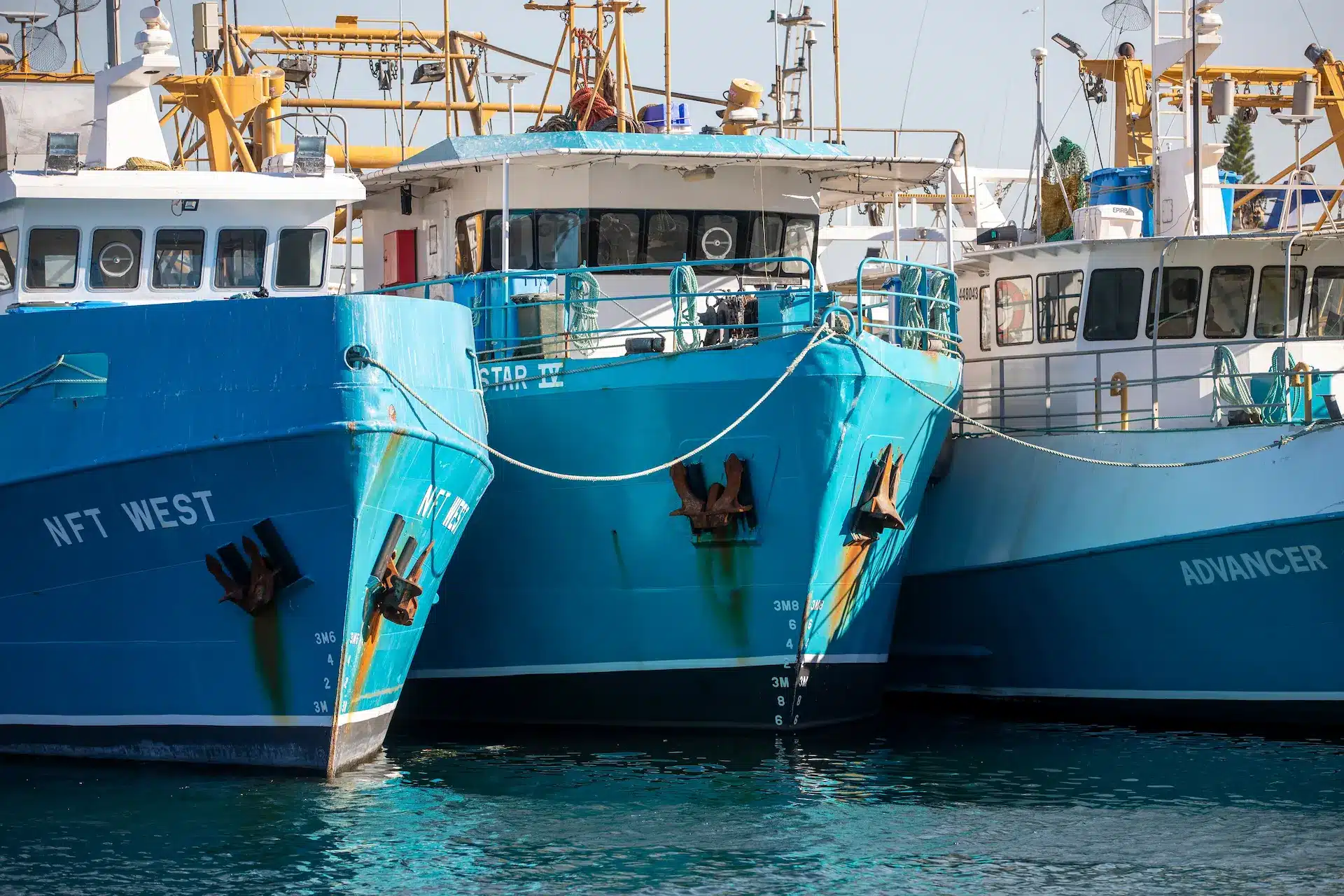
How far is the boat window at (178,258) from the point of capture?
15172mm

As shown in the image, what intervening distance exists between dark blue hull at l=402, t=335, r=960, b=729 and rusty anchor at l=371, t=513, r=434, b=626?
2.05 meters

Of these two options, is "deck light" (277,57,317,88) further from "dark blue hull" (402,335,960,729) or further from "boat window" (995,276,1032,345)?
"boat window" (995,276,1032,345)

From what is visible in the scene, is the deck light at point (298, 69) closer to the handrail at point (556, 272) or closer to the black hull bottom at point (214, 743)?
the handrail at point (556, 272)

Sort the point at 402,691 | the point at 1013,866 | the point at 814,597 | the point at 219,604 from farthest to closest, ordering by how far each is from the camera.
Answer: the point at 402,691 < the point at 814,597 < the point at 219,604 < the point at 1013,866

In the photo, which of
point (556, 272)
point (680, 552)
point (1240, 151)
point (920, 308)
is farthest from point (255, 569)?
point (1240, 151)

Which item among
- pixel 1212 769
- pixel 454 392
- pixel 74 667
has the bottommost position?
pixel 1212 769

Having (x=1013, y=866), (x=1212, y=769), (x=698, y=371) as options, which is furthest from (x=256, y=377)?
(x=1212, y=769)

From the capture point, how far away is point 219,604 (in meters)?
12.5

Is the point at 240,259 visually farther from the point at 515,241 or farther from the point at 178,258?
the point at 515,241

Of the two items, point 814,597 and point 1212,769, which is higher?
point 814,597

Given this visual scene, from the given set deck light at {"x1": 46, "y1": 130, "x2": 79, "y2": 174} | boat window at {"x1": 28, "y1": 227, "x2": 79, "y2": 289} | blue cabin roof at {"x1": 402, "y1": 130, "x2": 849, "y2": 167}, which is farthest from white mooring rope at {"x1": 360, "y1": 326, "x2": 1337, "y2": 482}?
deck light at {"x1": 46, "y1": 130, "x2": 79, "y2": 174}

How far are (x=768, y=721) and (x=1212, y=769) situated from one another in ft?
10.8

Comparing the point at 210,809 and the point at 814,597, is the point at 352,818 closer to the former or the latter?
the point at 210,809

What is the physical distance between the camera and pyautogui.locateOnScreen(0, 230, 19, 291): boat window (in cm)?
1503
